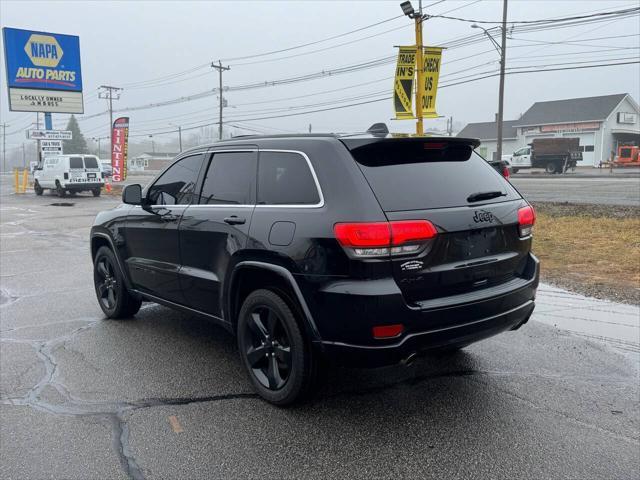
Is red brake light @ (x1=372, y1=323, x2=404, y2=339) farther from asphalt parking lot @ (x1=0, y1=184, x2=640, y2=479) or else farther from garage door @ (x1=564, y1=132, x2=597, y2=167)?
garage door @ (x1=564, y1=132, x2=597, y2=167)

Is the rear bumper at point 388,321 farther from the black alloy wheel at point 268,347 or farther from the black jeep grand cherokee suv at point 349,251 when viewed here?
the black alloy wheel at point 268,347

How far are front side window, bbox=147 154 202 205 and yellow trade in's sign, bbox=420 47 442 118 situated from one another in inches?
503

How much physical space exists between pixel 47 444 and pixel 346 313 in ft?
6.41

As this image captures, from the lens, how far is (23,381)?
4.17 metres

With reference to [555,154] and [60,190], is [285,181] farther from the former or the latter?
[555,154]

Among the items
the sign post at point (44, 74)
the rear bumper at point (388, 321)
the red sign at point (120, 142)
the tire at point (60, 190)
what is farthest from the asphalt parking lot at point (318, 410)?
the sign post at point (44, 74)

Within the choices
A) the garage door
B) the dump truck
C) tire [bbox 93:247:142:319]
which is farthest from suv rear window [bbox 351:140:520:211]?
the garage door

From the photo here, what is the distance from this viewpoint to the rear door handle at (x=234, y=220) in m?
3.76

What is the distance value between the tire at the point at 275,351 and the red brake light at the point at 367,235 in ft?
2.29

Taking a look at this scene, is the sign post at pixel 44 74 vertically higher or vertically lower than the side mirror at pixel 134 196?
higher

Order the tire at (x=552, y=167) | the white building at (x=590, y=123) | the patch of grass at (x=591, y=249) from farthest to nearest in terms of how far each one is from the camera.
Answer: the white building at (x=590, y=123) < the tire at (x=552, y=167) < the patch of grass at (x=591, y=249)

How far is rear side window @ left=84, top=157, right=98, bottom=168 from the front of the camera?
26.5 m

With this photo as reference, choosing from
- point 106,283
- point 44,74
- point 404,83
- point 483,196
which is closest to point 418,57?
point 404,83

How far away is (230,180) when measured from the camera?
4160 mm
